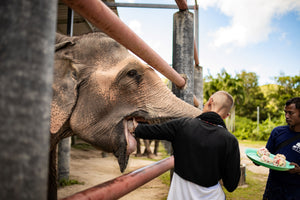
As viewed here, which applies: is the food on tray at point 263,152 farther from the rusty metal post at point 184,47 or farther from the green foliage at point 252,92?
the green foliage at point 252,92

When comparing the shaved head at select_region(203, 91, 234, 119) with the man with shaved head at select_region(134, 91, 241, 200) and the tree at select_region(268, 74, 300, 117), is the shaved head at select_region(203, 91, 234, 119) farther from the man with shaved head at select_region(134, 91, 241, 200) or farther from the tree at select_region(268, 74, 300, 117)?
the tree at select_region(268, 74, 300, 117)

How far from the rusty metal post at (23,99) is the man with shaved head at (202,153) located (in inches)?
39.6

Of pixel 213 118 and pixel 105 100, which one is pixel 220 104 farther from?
pixel 105 100

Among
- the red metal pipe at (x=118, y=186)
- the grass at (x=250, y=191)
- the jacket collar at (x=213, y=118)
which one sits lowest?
the grass at (x=250, y=191)

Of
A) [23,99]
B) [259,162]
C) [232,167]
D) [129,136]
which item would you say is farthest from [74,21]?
[23,99]

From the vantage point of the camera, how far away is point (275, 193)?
2344 millimetres

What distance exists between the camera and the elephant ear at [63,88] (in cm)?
155

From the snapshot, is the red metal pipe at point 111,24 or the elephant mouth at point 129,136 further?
the elephant mouth at point 129,136

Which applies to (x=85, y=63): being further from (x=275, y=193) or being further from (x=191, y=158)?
(x=275, y=193)

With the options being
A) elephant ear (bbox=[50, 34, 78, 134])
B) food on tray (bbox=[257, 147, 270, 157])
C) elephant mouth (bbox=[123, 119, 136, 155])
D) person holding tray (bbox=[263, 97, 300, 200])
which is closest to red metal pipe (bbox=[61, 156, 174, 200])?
elephant mouth (bbox=[123, 119, 136, 155])

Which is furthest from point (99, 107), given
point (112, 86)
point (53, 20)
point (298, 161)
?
point (298, 161)

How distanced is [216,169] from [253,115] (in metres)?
37.3

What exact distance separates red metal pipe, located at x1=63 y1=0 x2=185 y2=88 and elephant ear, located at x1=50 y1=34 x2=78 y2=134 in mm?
572

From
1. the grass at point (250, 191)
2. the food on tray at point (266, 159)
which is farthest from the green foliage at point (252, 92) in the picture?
the food on tray at point (266, 159)
